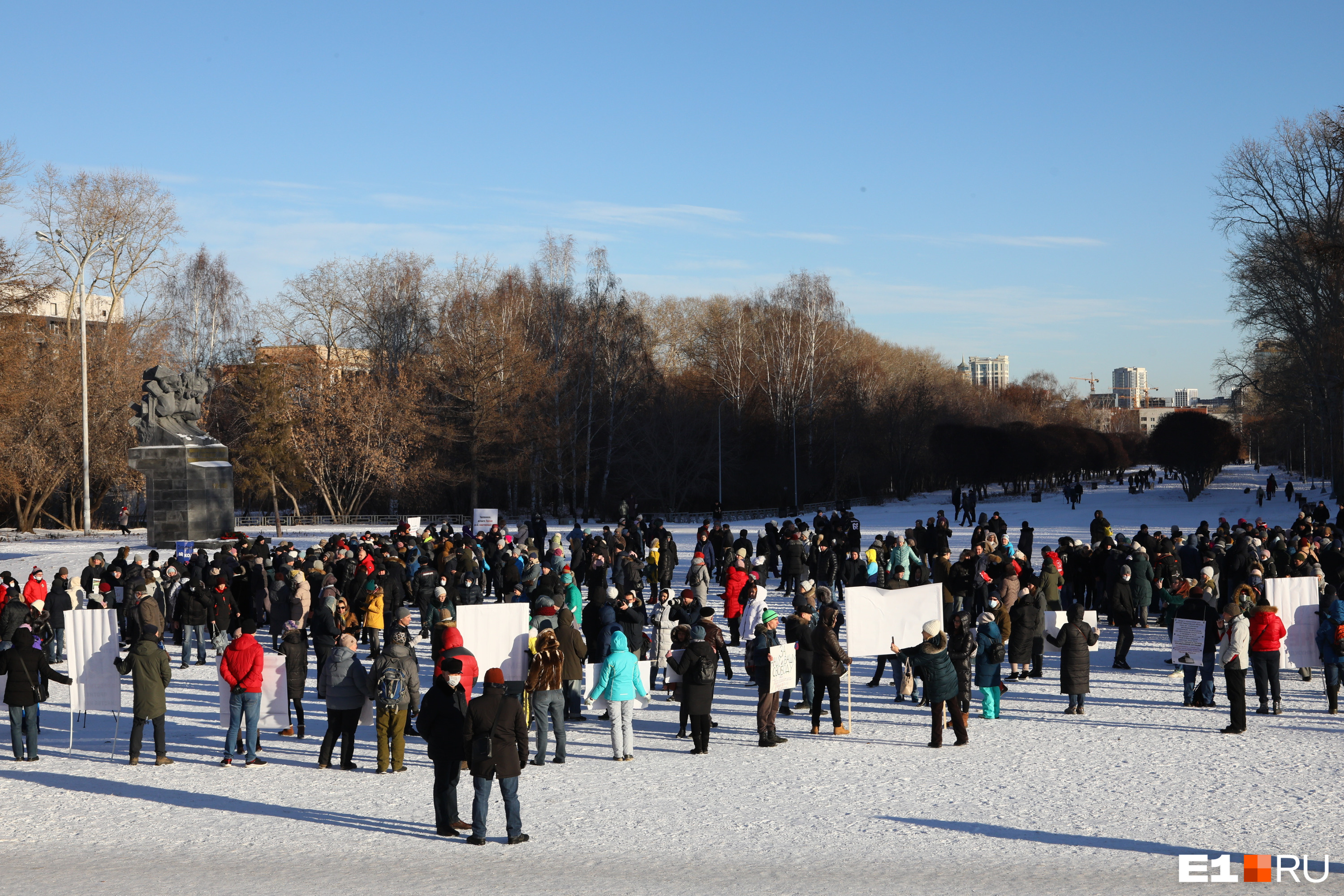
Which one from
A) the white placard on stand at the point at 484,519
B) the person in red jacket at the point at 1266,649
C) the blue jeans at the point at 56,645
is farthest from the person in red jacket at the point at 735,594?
the white placard on stand at the point at 484,519

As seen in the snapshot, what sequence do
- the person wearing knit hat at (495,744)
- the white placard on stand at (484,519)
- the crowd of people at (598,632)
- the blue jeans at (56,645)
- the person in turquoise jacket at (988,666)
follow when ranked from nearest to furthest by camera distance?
1. the person wearing knit hat at (495,744)
2. the crowd of people at (598,632)
3. the person in turquoise jacket at (988,666)
4. the blue jeans at (56,645)
5. the white placard on stand at (484,519)

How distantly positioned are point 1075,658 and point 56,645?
14.3 meters

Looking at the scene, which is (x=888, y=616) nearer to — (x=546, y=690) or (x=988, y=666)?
(x=988, y=666)

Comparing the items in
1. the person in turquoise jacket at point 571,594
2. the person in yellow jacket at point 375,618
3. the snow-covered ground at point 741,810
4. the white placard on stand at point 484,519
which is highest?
the white placard on stand at point 484,519

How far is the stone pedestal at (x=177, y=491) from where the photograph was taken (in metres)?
29.8

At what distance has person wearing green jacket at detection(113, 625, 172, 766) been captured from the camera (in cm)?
1066

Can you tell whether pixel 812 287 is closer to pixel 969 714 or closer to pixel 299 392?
pixel 299 392

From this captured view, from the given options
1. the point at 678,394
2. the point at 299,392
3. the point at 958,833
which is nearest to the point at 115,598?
the point at 958,833

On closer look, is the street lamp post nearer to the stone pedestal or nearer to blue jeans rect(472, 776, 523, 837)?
the stone pedestal

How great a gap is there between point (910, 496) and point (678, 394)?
53.8ft

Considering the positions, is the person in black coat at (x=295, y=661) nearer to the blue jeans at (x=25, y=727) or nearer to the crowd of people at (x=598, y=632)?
the crowd of people at (x=598, y=632)

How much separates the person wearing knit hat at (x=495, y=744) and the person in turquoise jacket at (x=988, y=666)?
552 centimetres

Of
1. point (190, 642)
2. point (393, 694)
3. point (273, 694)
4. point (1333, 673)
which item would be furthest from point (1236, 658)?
point (190, 642)

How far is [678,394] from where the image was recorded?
6316 cm
